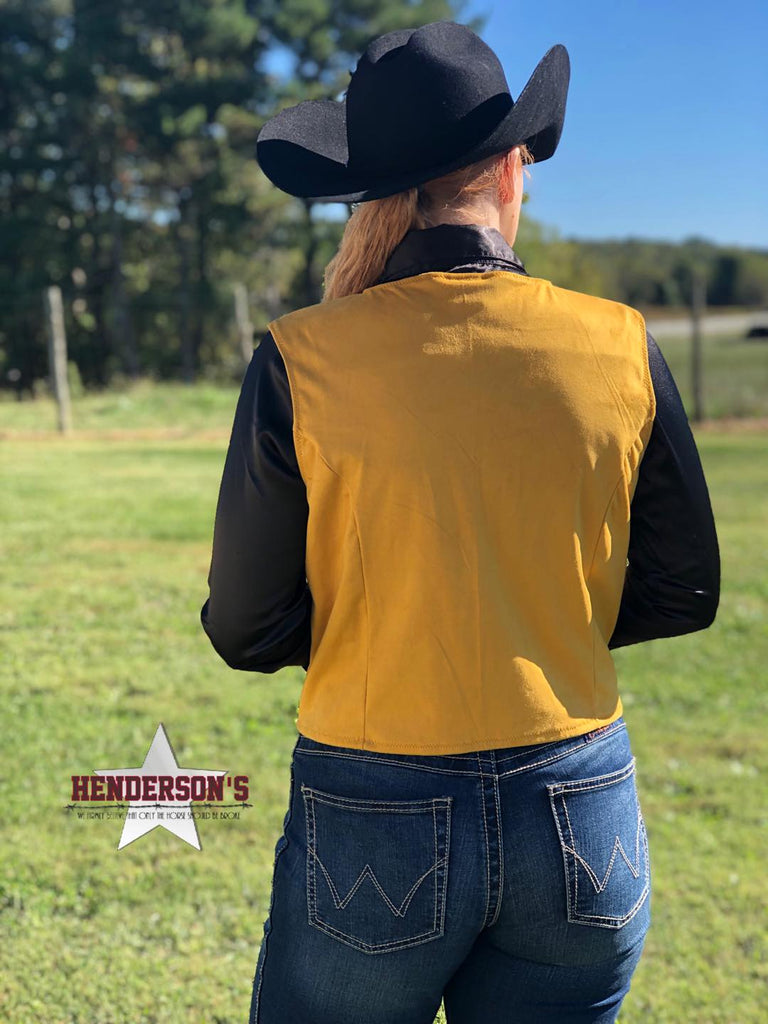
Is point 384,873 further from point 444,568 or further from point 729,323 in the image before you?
point 729,323

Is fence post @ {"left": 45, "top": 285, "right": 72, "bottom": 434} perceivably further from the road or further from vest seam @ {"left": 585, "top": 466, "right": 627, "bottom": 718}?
the road

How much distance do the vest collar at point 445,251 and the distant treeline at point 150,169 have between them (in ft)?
79.1

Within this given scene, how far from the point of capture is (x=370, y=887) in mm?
1292

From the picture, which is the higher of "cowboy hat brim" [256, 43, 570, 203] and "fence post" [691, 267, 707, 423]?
"cowboy hat brim" [256, 43, 570, 203]

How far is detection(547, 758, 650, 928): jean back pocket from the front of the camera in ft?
4.31

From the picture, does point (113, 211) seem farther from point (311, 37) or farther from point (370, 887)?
point (370, 887)

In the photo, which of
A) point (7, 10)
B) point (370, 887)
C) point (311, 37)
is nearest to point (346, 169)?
point (370, 887)

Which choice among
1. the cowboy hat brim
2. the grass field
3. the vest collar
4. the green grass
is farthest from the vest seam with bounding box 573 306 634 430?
the green grass

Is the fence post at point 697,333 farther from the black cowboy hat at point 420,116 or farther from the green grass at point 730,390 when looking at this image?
the black cowboy hat at point 420,116

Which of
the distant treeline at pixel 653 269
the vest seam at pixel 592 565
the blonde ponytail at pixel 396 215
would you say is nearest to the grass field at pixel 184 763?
the vest seam at pixel 592 565

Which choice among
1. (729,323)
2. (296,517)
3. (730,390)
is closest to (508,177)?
(296,517)

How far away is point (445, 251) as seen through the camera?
4.41ft

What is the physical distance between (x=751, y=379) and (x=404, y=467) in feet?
64.8

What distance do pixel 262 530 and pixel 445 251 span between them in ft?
1.43
